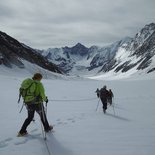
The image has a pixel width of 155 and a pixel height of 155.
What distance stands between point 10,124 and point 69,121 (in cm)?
269

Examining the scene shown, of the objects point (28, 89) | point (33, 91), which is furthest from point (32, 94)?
point (28, 89)

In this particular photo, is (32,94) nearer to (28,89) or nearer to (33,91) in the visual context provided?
(33,91)

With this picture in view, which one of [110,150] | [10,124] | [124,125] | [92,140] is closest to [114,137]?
[92,140]

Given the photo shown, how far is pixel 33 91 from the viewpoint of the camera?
9.85 meters

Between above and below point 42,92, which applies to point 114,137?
below

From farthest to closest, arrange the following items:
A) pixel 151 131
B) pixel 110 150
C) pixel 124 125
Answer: pixel 124 125
pixel 151 131
pixel 110 150

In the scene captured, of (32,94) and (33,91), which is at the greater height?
(33,91)

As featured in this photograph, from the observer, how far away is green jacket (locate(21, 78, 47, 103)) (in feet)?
32.2

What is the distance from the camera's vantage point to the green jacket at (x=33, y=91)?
981 cm

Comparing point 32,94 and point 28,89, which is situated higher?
point 28,89

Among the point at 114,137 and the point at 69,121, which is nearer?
the point at 114,137

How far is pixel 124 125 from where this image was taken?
1242 cm

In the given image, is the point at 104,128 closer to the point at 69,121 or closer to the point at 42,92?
the point at 69,121

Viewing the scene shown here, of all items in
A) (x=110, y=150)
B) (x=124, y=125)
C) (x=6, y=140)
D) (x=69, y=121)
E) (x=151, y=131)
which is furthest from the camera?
(x=69, y=121)
